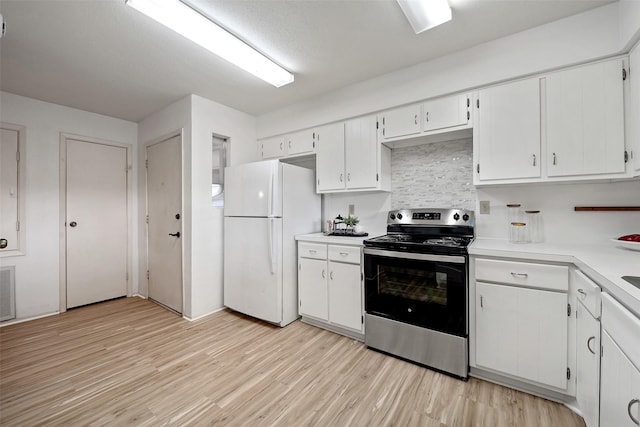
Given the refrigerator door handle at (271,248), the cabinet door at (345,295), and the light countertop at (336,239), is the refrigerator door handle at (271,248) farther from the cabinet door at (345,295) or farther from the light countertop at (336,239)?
the cabinet door at (345,295)

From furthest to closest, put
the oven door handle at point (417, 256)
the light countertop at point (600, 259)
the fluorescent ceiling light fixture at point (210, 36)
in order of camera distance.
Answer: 1. the oven door handle at point (417, 256)
2. the fluorescent ceiling light fixture at point (210, 36)
3. the light countertop at point (600, 259)

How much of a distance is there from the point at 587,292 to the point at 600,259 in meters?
0.22

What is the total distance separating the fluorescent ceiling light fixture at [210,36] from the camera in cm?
167

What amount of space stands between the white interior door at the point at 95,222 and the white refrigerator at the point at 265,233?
182cm

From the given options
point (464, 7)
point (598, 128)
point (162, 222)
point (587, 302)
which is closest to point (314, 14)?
point (464, 7)

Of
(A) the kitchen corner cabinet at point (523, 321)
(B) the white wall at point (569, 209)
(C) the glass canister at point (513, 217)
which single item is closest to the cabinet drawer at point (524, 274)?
(A) the kitchen corner cabinet at point (523, 321)

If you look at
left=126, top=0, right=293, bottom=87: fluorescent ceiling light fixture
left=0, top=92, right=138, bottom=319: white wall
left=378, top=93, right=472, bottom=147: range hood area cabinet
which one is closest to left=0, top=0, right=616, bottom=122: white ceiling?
left=126, top=0, right=293, bottom=87: fluorescent ceiling light fixture

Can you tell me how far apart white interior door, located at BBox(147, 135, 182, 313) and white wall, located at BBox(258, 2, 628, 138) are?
1.88 m

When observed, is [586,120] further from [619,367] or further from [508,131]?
[619,367]

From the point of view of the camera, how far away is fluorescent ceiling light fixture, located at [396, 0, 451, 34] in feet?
5.49

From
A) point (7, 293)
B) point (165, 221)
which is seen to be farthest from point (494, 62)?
point (7, 293)

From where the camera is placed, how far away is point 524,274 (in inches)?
66.9

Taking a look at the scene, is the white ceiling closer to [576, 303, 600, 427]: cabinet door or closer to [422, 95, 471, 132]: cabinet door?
[422, 95, 471, 132]: cabinet door

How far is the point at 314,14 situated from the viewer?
1.81 m
